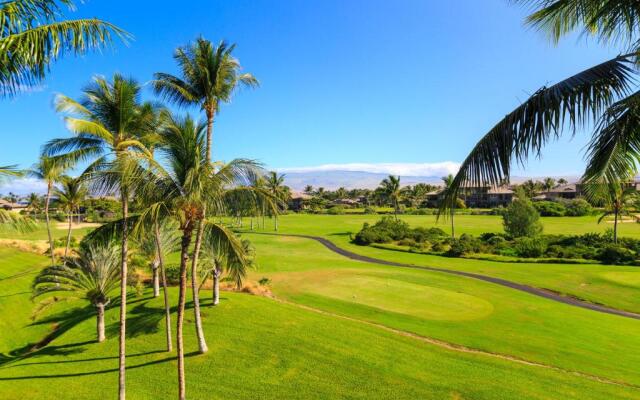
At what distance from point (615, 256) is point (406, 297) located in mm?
33285

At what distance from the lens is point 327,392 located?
14578 millimetres

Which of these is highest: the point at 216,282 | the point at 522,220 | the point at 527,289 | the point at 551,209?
the point at 551,209

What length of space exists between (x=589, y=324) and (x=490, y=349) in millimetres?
8952

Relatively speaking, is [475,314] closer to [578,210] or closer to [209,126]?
[209,126]

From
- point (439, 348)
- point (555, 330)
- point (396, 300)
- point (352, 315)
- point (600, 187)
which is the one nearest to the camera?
point (600, 187)

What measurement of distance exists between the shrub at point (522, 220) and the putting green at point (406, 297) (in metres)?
35.2

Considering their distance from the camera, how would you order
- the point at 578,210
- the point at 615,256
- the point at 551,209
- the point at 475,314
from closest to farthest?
1. the point at 475,314
2. the point at 615,256
3. the point at 551,209
4. the point at 578,210

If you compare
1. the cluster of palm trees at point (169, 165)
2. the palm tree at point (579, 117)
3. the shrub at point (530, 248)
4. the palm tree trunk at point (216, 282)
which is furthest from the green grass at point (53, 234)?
the shrub at point (530, 248)

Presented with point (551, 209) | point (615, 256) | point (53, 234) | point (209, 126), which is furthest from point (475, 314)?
point (551, 209)

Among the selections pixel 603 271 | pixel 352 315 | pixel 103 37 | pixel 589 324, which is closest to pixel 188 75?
pixel 103 37

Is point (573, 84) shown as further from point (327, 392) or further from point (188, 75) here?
point (188, 75)

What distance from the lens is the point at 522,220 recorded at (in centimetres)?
5962

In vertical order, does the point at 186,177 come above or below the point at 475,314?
above

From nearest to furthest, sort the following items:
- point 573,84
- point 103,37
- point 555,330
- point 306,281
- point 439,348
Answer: point 573,84
point 103,37
point 439,348
point 555,330
point 306,281
